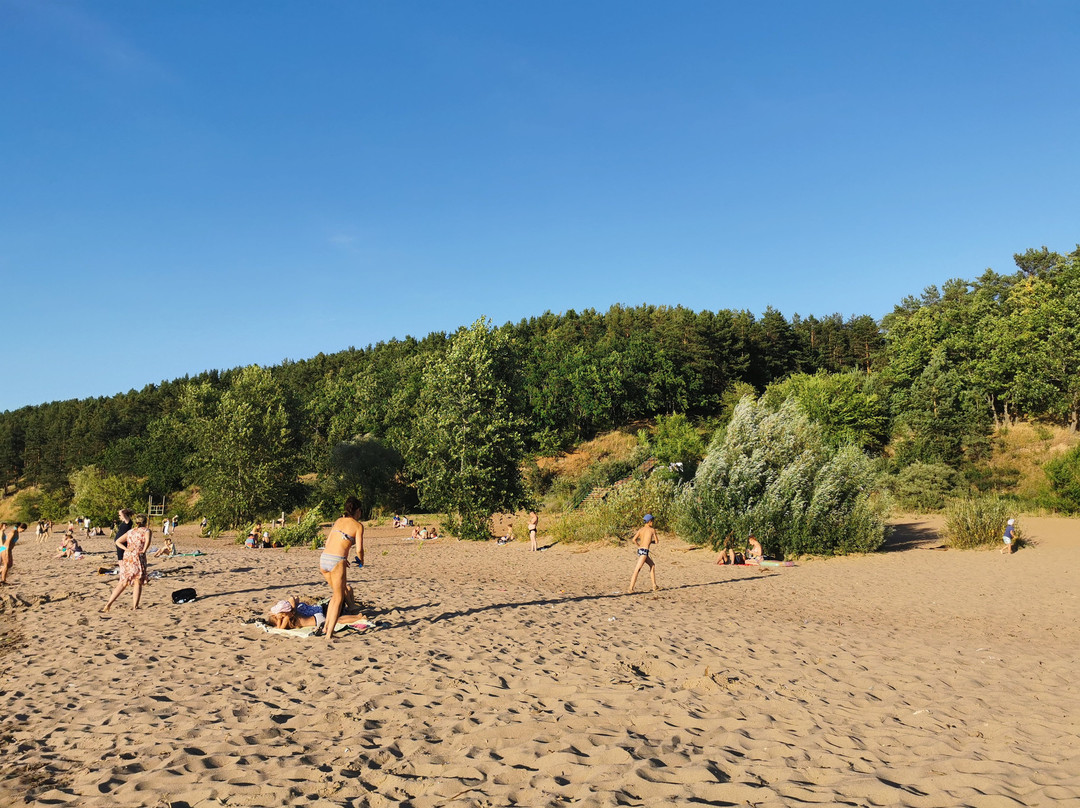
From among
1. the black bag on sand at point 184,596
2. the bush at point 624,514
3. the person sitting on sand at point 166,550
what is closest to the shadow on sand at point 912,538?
the bush at point 624,514

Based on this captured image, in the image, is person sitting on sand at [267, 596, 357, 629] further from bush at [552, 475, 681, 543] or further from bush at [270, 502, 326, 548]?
bush at [270, 502, 326, 548]

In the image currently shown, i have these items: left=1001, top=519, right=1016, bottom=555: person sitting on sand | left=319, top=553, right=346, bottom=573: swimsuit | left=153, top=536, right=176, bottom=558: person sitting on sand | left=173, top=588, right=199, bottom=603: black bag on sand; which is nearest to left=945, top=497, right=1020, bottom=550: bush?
left=1001, top=519, right=1016, bottom=555: person sitting on sand

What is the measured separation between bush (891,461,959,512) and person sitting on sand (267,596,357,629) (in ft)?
124

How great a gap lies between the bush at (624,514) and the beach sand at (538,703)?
39.7 feet

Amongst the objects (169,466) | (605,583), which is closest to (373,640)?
(605,583)

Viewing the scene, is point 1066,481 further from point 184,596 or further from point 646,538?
point 184,596

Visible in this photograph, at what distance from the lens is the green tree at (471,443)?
30078 mm

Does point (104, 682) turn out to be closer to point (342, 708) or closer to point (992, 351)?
point (342, 708)

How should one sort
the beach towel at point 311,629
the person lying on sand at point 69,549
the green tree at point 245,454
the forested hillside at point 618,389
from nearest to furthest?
1. the beach towel at point 311,629
2. the person lying on sand at point 69,549
3. the green tree at point 245,454
4. the forested hillside at point 618,389

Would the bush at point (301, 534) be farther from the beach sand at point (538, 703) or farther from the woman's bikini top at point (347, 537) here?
the woman's bikini top at point (347, 537)

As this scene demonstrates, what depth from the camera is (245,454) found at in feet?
131

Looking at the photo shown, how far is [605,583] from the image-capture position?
53.4ft

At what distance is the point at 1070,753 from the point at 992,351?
53.7m

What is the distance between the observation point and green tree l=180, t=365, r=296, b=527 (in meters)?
39.5
